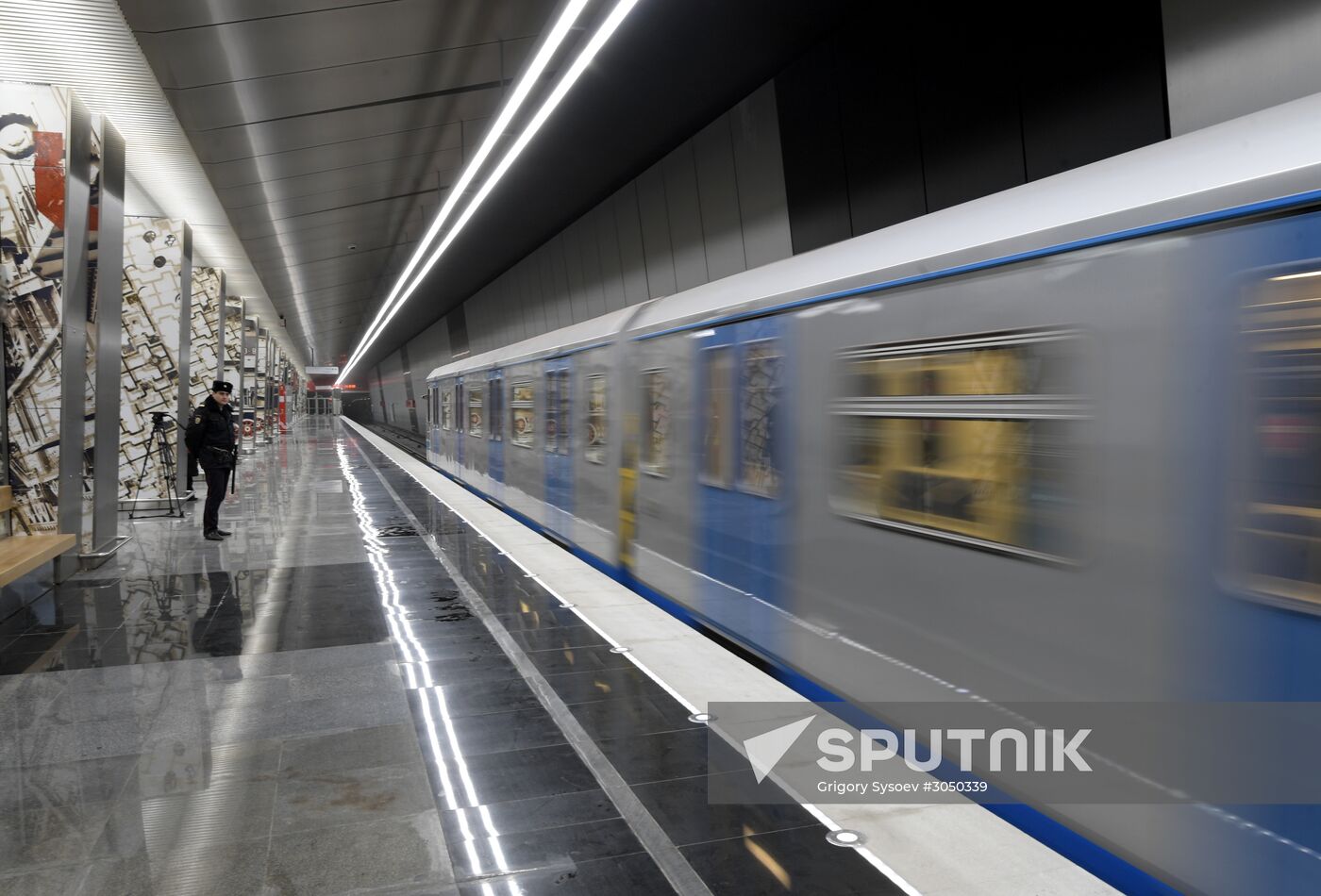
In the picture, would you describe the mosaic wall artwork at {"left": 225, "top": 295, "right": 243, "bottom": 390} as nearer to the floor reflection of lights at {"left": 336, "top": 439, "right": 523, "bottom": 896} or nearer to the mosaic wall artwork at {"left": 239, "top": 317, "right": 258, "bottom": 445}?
the mosaic wall artwork at {"left": 239, "top": 317, "right": 258, "bottom": 445}

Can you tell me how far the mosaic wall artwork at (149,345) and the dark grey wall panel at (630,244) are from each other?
695 centimetres

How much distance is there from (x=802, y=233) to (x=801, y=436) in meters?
5.60

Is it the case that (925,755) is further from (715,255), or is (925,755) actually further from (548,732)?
(715,255)

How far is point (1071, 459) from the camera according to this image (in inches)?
136

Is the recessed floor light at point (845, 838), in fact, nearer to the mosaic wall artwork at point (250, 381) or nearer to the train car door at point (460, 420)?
the train car door at point (460, 420)

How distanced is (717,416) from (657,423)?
1358mm

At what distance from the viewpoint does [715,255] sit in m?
12.8

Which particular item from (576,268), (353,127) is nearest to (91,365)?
(353,127)

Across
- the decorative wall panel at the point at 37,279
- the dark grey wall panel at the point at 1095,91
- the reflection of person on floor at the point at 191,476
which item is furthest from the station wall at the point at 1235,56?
the reflection of person on floor at the point at 191,476

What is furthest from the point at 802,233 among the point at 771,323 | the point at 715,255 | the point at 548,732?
the point at 548,732

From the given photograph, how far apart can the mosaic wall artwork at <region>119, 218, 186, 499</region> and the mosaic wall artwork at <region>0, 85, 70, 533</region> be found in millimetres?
5960

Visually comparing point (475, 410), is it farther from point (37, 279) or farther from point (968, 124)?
point (968, 124)

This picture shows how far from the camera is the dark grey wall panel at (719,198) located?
469 inches

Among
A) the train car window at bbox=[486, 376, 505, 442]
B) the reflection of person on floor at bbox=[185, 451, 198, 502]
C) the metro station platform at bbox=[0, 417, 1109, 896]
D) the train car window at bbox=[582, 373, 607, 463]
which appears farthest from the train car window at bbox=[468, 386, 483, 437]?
the metro station platform at bbox=[0, 417, 1109, 896]
